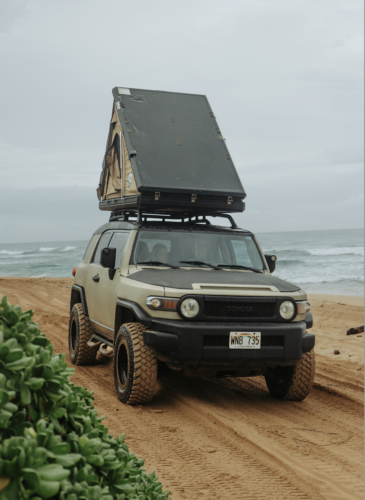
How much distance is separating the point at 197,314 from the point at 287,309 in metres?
1.03

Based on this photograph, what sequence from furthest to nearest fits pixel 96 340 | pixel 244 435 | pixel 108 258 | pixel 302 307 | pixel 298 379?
1. pixel 96 340
2. pixel 108 258
3. pixel 298 379
4. pixel 302 307
5. pixel 244 435

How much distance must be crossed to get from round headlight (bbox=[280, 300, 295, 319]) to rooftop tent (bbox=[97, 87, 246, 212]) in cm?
201

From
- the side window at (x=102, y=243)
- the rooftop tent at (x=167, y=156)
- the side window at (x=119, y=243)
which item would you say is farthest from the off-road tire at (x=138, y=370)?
the side window at (x=102, y=243)

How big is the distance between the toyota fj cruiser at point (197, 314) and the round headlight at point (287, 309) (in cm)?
1

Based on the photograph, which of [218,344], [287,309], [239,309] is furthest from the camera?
[287,309]

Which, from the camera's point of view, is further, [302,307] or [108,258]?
[108,258]

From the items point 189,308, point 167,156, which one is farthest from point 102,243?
point 189,308

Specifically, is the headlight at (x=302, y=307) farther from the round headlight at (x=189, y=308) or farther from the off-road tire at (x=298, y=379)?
the round headlight at (x=189, y=308)

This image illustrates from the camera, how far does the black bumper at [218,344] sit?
5355 mm

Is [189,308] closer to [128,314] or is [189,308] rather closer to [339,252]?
[128,314]

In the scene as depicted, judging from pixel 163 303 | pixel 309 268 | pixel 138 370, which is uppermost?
pixel 163 303

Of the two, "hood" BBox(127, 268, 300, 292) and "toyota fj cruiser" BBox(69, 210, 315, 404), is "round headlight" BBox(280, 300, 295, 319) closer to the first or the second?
"toyota fj cruiser" BBox(69, 210, 315, 404)

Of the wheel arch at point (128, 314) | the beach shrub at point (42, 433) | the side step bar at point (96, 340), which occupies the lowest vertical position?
the side step bar at point (96, 340)

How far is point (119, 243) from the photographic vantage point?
23.2ft
